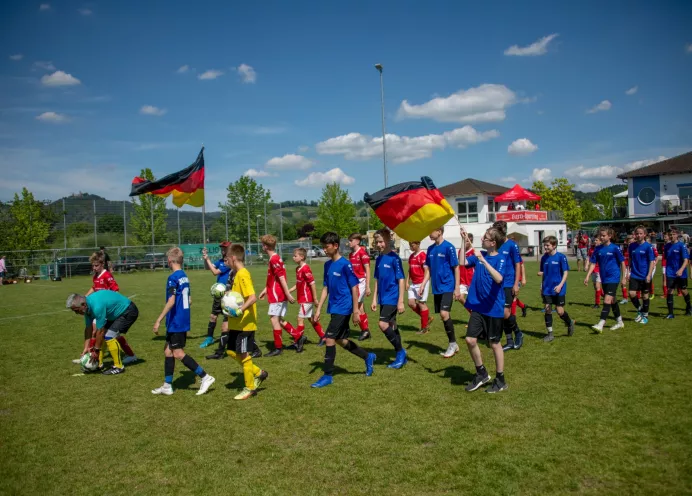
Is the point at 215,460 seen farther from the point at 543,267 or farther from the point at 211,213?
the point at 211,213

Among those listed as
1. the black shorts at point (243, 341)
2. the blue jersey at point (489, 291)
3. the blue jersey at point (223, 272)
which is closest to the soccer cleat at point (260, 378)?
the black shorts at point (243, 341)

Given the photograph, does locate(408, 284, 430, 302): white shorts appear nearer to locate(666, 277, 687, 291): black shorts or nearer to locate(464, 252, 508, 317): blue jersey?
locate(464, 252, 508, 317): blue jersey

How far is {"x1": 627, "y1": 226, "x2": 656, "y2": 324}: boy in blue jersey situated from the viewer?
10875 millimetres

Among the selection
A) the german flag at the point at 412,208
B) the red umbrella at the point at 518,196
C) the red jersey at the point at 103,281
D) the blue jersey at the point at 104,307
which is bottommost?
the blue jersey at the point at 104,307

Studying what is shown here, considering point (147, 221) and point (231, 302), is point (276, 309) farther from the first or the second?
point (147, 221)

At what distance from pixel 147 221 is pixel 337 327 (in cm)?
4609

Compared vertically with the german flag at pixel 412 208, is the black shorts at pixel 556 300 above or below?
below

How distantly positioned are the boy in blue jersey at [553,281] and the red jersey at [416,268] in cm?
263

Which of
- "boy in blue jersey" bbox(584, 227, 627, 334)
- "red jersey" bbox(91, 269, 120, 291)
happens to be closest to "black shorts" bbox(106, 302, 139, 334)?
"red jersey" bbox(91, 269, 120, 291)

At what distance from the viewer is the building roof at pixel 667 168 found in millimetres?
46000

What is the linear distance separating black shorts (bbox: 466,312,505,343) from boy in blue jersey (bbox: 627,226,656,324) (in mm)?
6549

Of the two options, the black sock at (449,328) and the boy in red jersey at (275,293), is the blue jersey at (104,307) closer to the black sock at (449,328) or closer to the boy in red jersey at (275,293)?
the boy in red jersey at (275,293)

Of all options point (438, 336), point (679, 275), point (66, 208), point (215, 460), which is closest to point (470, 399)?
point (215, 460)

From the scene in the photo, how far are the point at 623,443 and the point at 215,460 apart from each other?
4.05 metres
